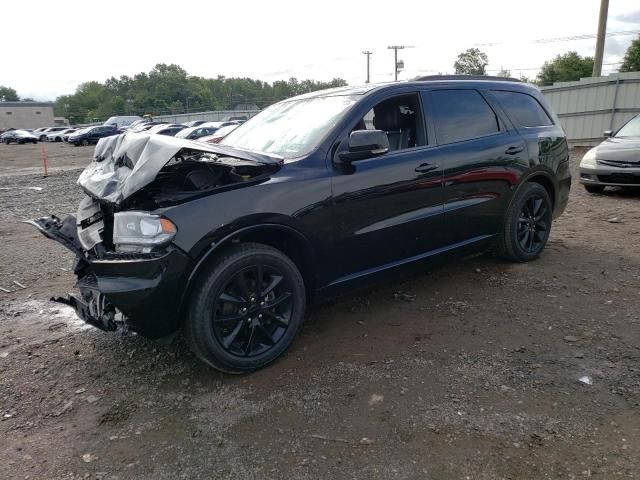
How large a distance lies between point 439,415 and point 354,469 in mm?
642

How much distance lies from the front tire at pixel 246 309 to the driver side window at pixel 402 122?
151cm

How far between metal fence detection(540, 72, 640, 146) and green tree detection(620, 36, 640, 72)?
141 feet

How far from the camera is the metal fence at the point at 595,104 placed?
15461 mm

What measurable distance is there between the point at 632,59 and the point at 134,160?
2505 inches

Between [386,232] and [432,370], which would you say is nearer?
[432,370]

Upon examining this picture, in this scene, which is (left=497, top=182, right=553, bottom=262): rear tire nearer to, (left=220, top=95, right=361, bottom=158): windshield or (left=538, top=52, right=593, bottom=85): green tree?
(left=220, top=95, right=361, bottom=158): windshield

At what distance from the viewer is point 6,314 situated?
14.2 ft

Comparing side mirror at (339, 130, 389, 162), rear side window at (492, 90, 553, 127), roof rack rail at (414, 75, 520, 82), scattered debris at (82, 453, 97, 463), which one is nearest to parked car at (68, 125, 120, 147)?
roof rack rail at (414, 75, 520, 82)

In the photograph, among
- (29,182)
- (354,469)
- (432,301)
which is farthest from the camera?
(29,182)

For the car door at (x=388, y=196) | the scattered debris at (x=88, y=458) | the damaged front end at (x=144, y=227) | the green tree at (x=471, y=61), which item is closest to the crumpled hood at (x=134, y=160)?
the damaged front end at (x=144, y=227)

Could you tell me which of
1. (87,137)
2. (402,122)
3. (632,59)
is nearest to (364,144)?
(402,122)

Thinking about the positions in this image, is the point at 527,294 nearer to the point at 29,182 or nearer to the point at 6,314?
the point at 6,314

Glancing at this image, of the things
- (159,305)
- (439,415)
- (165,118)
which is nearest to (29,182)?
(159,305)

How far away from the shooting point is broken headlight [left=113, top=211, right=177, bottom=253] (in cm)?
279
